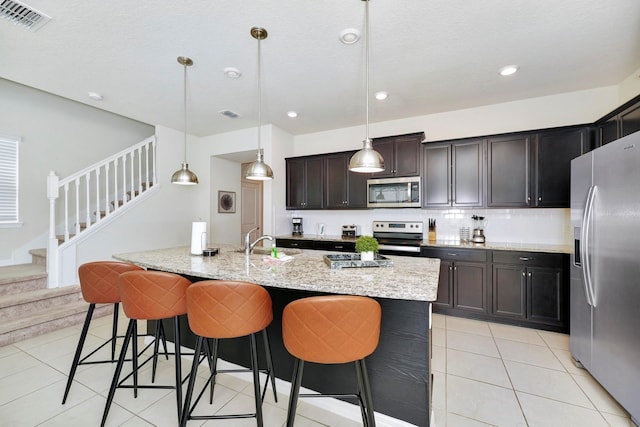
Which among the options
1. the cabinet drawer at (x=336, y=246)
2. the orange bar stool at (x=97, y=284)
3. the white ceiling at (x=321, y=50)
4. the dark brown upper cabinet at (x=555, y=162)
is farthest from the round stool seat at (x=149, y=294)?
the dark brown upper cabinet at (x=555, y=162)

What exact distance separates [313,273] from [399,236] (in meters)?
2.63

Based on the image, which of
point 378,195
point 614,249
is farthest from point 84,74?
point 614,249

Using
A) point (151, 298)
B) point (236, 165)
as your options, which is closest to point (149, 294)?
point (151, 298)

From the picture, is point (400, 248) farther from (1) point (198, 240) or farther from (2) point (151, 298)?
(2) point (151, 298)

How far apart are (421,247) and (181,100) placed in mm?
3816

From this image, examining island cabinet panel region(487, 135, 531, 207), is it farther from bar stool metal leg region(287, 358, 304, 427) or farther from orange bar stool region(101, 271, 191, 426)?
orange bar stool region(101, 271, 191, 426)

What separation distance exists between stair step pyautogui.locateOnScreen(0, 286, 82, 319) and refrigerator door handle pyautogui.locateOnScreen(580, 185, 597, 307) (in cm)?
541

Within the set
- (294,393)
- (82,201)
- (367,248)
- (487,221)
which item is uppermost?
(82,201)

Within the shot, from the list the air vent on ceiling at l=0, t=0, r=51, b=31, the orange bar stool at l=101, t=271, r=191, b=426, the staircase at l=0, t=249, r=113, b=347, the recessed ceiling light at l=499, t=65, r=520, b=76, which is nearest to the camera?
the orange bar stool at l=101, t=271, r=191, b=426

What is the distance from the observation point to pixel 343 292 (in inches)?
57.1

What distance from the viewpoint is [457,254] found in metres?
3.40

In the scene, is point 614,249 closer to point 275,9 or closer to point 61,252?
point 275,9

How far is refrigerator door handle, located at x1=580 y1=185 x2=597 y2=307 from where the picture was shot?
206 cm

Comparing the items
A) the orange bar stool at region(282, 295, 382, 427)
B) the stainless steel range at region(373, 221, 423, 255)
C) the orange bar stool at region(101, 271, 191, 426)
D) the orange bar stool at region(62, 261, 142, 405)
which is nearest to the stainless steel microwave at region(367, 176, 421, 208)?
the stainless steel range at region(373, 221, 423, 255)
